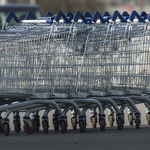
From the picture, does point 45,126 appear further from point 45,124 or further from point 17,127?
point 17,127

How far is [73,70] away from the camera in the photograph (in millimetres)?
7434

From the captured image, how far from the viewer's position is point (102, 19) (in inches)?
311

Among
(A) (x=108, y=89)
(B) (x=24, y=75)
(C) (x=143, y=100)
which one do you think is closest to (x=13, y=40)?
(B) (x=24, y=75)

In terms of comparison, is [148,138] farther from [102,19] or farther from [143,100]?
[102,19]

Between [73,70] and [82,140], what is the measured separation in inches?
50.7

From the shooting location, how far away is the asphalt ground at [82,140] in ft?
19.9

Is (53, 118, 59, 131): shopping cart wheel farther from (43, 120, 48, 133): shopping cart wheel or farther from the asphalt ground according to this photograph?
(43, 120, 48, 133): shopping cart wheel

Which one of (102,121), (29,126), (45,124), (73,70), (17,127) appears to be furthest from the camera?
(73,70)

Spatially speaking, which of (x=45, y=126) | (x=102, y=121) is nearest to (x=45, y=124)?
(x=45, y=126)

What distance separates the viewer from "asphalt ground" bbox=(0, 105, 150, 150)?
6051 mm

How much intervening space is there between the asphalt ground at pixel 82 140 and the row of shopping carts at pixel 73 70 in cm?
15

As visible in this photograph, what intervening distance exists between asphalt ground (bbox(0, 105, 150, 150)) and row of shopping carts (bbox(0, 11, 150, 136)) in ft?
0.49

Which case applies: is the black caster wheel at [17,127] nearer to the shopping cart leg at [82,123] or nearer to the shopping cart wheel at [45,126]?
the shopping cart wheel at [45,126]

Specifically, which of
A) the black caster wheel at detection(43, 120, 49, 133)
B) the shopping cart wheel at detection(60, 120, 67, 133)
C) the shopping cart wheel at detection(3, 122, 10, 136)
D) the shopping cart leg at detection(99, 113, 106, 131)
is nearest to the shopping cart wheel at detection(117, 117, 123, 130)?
the shopping cart leg at detection(99, 113, 106, 131)
